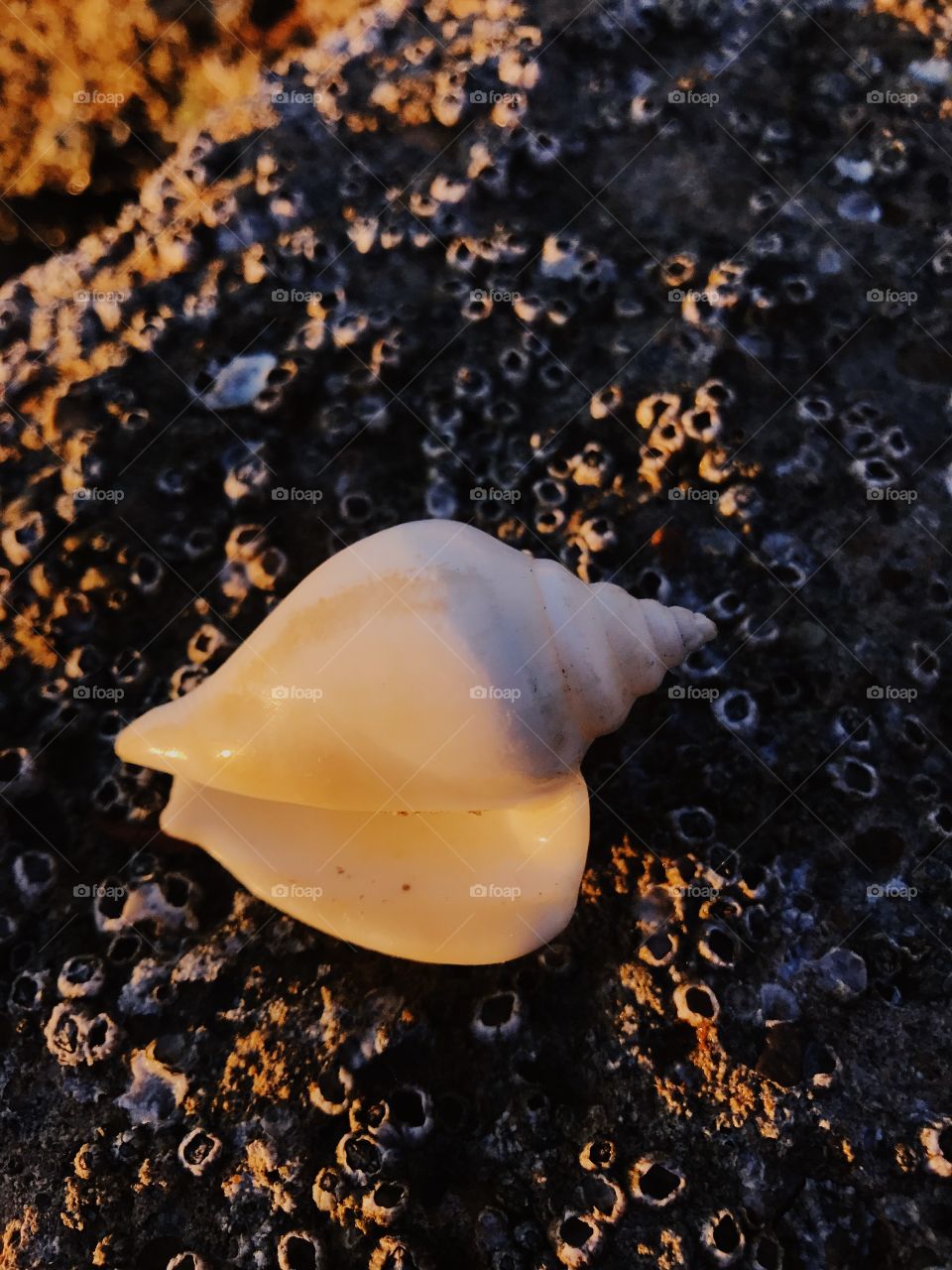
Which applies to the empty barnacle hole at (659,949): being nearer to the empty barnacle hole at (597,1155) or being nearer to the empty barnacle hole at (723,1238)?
the empty barnacle hole at (597,1155)

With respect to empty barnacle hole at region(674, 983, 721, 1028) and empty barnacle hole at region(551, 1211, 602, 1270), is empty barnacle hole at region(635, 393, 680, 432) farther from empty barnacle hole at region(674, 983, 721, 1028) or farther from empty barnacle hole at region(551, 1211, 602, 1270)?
empty barnacle hole at region(551, 1211, 602, 1270)

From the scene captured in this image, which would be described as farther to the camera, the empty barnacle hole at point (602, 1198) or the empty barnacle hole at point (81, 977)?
the empty barnacle hole at point (81, 977)

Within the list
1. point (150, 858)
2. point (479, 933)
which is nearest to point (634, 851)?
point (479, 933)

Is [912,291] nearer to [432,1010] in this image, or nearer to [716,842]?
[716,842]

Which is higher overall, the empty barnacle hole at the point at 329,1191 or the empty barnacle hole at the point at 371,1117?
the empty barnacle hole at the point at 371,1117

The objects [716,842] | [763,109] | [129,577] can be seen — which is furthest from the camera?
[763,109]

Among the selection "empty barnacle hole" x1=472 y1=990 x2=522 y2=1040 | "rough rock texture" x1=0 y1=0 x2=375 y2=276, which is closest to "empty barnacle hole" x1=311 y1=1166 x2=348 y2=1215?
"empty barnacle hole" x1=472 y1=990 x2=522 y2=1040

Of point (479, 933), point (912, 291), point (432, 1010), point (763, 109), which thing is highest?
point (763, 109)

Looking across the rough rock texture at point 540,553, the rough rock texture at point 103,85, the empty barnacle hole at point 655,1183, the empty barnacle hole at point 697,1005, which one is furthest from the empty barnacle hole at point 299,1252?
the rough rock texture at point 103,85
